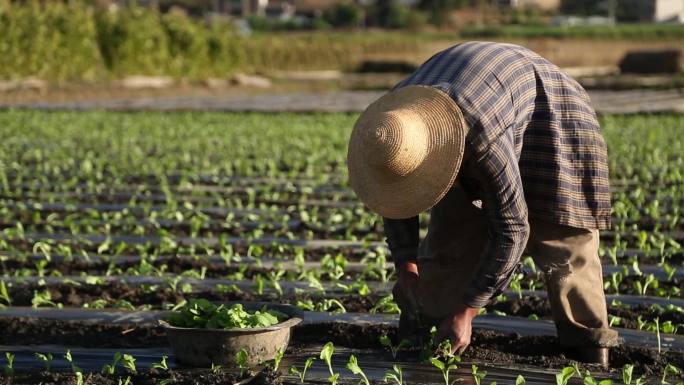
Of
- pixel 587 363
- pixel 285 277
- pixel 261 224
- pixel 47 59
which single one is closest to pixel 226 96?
pixel 47 59

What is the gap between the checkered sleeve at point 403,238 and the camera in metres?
3.94

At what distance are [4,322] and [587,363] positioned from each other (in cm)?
263

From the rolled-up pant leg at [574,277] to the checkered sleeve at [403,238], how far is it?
531mm

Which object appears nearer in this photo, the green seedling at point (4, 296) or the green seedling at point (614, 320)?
the green seedling at point (614, 320)

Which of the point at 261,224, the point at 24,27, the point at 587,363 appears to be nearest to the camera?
the point at 587,363

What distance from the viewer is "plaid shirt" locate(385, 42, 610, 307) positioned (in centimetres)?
363

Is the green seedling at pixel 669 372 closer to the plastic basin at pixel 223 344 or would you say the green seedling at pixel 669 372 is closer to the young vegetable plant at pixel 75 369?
the plastic basin at pixel 223 344

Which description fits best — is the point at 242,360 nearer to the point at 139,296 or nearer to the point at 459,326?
the point at 459,326

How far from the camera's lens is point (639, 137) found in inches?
512

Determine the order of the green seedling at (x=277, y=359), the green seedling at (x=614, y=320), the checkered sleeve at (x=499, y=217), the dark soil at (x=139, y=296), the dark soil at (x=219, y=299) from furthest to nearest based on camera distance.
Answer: the dark soil at (x=139, y=296) → the dark soil at (x=219, y=299) → the green seedling at (x=614, y=320) → the green seedling at (x=277, y=359) → the checkered sleeve at (x=499, y=217)

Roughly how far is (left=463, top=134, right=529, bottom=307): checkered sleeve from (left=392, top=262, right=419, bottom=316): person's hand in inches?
10.0

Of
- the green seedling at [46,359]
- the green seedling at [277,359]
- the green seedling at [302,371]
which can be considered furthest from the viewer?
the green seedling at [46,359]

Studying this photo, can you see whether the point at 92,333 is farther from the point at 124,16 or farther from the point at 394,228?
the point at 124,16

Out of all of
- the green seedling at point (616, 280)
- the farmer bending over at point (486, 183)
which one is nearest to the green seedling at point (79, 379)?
the farmer bending over at point (486, 183)
